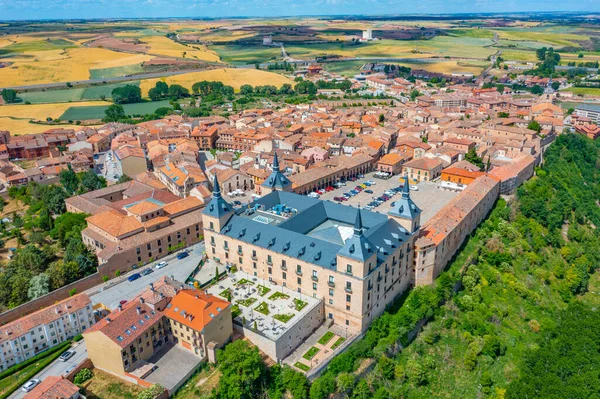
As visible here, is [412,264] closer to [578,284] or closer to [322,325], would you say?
[322,325]

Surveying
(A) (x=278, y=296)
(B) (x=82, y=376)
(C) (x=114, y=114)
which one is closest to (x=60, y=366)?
(B) (x=82, y=376)

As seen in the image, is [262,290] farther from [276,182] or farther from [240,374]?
[276,182]

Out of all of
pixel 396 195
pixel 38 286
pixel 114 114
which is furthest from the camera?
pixel 114 114

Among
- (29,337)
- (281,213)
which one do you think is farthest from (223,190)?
(29,337)

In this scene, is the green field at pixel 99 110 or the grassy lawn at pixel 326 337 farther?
the green field at pixel 99 110

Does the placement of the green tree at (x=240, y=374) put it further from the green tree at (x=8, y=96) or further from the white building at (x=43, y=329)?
the green tree at (x=8, y=96)

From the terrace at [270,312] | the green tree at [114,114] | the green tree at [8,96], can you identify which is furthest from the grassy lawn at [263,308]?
the green tree at [8,96]

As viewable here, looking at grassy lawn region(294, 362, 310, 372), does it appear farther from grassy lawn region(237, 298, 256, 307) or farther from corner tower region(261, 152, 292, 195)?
corner tower region(261, 152, 292, 195)
